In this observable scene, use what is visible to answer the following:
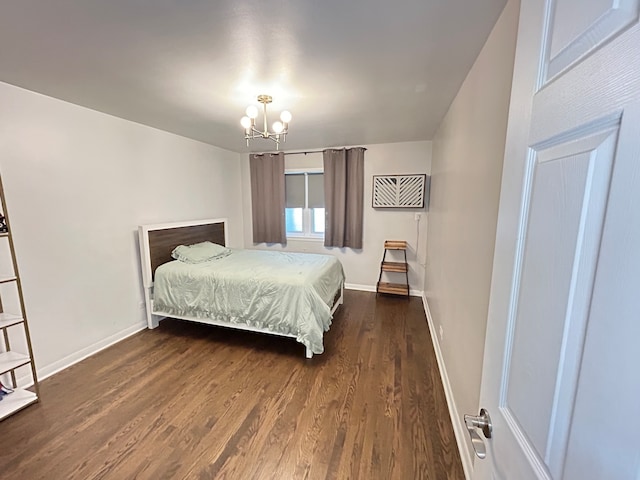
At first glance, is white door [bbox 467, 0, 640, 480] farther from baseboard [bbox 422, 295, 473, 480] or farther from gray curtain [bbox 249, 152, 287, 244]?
gray curtain [bbox 249, 152, 287, 244]

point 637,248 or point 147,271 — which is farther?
point 147,271

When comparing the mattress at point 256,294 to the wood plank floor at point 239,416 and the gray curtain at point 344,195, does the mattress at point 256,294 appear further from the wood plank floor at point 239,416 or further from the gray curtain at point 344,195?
the gray curtain at point 344,195

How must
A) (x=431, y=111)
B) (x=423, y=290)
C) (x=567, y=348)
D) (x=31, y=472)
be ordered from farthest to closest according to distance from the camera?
(x=423, y=290) < (x=431, y=111) < (x=31, y=472) < (x=567, y=348)

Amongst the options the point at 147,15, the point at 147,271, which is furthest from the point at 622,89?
the point at 147,271

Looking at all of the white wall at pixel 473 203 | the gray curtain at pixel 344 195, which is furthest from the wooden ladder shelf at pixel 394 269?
the white wall at pixel 473 203

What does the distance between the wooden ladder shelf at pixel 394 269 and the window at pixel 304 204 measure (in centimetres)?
118

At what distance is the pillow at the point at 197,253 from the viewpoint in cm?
325

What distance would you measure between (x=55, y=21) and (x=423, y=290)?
446 cm

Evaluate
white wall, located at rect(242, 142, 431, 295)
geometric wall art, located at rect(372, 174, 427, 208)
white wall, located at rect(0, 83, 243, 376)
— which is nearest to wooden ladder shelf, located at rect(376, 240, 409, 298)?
white wall, located at rect(242, 142, 431, 295)

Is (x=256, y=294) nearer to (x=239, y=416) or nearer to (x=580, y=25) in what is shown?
(x=239, y=416)

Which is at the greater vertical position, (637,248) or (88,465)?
(637,248)

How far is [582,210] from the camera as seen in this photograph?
1.43 feet

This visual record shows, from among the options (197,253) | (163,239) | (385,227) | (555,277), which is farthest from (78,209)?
(385,227)

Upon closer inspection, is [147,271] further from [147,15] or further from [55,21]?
[147,15]
